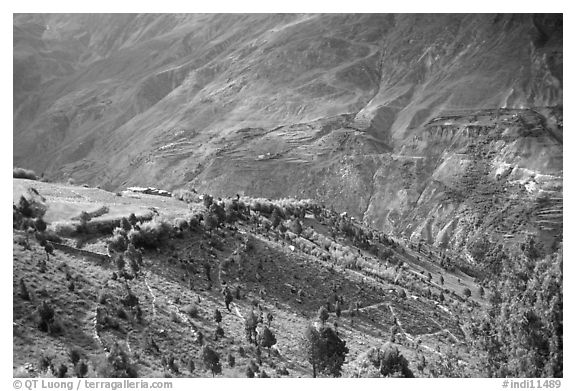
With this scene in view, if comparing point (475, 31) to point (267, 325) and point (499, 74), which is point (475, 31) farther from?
point (267, 325)

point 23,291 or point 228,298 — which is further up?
point 228,298

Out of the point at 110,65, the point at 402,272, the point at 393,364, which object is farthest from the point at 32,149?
the point at 393,364

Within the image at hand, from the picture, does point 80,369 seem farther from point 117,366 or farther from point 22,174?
point 22,174

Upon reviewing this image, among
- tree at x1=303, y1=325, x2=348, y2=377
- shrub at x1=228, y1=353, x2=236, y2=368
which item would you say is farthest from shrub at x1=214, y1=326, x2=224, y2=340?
tree at x1=303, y1=325, x2=348, y2=377

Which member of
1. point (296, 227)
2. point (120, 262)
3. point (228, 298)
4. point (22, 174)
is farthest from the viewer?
point (296, 227)

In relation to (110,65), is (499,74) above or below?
below

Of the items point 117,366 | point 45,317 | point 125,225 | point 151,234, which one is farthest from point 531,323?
point 125,225

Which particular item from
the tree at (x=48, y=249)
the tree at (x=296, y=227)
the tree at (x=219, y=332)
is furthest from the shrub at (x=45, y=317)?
the tree at (x=296, y=227)
